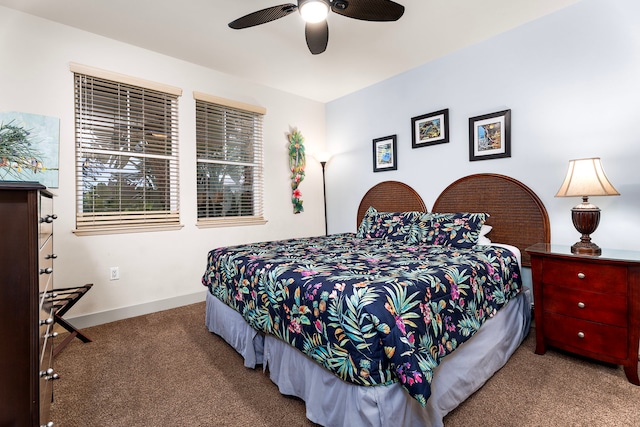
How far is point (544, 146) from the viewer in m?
2.60

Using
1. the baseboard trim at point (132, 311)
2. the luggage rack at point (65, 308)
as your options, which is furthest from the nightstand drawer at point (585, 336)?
the luggage rack at point (65, 308)

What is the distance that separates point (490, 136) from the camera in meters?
2.92

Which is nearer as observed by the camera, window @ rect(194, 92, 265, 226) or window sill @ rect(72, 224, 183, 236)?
window sill @ rect(72, 224, 183, 236)

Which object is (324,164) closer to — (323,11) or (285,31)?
(285,31)

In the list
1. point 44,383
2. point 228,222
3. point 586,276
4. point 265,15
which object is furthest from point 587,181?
point 228,222

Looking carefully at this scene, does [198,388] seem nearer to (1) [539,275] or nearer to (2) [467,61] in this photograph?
(1) [539,275]

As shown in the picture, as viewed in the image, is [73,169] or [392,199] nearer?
[73,169]

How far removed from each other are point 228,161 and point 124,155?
43.0 inches

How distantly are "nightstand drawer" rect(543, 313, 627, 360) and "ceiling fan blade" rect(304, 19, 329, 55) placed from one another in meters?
2.51

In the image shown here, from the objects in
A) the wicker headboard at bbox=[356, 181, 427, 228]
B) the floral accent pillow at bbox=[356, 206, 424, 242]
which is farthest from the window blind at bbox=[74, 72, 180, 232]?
the wicker headboard at bbox=[356, 181, 427, 228]

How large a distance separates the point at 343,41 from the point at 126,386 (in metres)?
3.22

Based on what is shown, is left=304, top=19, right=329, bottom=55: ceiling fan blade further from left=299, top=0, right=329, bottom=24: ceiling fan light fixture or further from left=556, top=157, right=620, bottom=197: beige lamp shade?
left=556, top=157, right=620, bottom=197: beige lamp shade

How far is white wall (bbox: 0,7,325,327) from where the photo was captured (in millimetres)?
2520

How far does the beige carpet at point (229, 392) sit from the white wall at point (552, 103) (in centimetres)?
114
